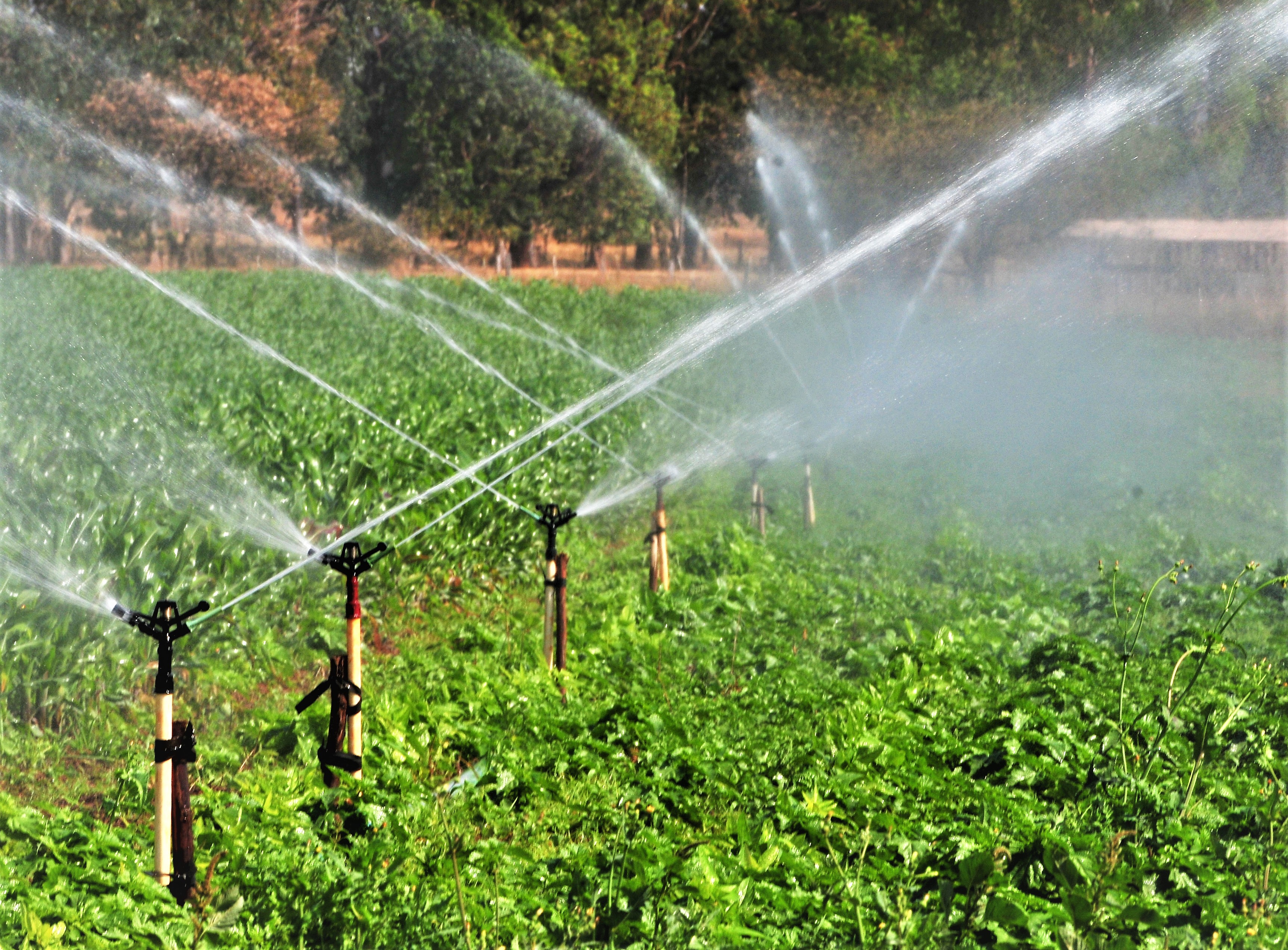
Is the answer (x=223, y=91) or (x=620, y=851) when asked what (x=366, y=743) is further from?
(x=223, y=91)

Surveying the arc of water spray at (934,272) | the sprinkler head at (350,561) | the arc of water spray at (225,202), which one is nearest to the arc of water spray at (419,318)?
the arc of water spray at (225,202)

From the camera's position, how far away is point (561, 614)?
5910mm

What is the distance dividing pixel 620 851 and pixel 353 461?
4689 millimetres

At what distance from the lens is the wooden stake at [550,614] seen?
19.6ft

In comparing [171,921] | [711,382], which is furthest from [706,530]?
[711,382]

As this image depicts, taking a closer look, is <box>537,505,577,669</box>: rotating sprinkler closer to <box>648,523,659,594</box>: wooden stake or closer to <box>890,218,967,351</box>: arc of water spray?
<box>648,523,659,594</box>: wooden stake

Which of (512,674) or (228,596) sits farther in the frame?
(228,596)

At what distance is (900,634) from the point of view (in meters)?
6.80

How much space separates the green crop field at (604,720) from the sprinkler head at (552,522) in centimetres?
48

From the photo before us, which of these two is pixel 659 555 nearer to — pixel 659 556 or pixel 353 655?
pixel 659 556

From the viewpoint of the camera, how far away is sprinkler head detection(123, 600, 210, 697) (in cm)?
379

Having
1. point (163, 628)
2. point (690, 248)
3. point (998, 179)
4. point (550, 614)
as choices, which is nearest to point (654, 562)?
point (550, 614)

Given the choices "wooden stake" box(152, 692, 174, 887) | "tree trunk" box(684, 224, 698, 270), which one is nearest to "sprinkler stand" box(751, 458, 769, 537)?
"wooden stake" box(152, 692, 174, 887)

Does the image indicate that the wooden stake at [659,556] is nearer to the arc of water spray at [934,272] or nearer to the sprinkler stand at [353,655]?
the sprinkler stand at [353,655]
